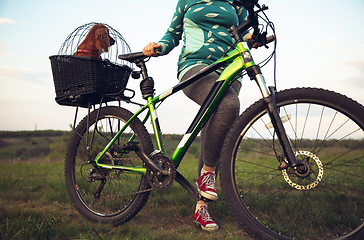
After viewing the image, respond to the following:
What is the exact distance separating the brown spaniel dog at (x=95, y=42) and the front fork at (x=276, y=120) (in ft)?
5.32

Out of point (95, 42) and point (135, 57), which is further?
point (95, 42)

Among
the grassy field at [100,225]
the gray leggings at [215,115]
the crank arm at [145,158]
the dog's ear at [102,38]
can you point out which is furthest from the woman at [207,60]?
the dog's ear at [102,38]

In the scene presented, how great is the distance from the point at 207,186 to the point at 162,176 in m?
0.38

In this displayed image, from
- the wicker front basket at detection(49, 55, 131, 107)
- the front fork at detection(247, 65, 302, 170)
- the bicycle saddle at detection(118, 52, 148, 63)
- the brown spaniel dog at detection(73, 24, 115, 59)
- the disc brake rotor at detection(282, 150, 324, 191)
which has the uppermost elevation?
the brown spaniel dog at detection(73, 24, 115, 59)

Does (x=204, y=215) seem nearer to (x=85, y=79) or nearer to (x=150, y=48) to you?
(x=150, y=48)

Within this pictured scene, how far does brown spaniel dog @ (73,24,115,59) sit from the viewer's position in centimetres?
234

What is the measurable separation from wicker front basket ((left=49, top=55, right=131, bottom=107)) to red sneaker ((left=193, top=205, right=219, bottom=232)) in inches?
52.5

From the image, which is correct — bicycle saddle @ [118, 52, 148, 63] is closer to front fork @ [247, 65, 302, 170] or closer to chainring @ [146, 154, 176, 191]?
chainring @ [146, 154, 176, 191]

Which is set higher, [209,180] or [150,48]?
[150,48]

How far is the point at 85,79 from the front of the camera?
218 centimetres

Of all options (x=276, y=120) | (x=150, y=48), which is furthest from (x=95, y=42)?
(x=276, y=120)

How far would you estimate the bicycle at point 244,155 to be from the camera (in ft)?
4.82

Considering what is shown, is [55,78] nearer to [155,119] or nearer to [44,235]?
[155,119]

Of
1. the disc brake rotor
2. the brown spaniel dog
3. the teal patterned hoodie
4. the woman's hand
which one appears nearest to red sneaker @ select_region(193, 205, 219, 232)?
the disc brake rotor
